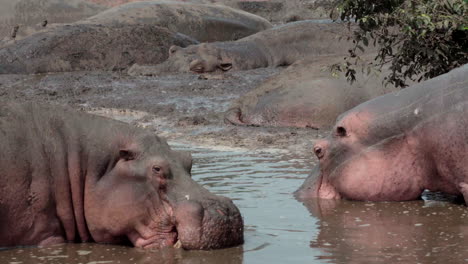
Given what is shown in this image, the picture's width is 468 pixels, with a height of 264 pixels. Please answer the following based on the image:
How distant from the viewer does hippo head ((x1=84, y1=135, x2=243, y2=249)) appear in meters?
4.86

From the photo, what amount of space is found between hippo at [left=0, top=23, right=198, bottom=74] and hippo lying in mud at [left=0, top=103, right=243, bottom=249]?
957cm

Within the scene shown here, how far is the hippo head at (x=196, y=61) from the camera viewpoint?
44.6 ft

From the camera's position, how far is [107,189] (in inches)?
197

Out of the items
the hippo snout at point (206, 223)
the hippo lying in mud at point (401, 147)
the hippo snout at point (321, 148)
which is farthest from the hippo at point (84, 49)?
the hippo snout at point (206, 223)

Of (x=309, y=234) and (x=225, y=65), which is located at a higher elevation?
(x=225, y=65)

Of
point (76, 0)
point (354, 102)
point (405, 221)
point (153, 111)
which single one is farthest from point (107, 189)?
point (76, 0)

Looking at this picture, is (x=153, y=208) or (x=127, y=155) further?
(x=127, y=155)

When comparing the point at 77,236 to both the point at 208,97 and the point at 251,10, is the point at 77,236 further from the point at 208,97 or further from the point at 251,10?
the point at 251,10

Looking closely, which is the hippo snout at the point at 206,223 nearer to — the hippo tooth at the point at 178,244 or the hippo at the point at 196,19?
the hippo tooth at the point at 178,244

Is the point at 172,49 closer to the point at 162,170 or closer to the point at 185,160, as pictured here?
the point at 185,160

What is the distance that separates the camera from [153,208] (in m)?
4.97

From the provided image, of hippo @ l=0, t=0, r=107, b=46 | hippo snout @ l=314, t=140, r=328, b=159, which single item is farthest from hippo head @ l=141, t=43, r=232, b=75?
hippo snout @ l=314, t=140, r=328, b=159

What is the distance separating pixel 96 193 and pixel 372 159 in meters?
1.94

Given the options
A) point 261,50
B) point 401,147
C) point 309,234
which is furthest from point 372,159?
point 261,50
